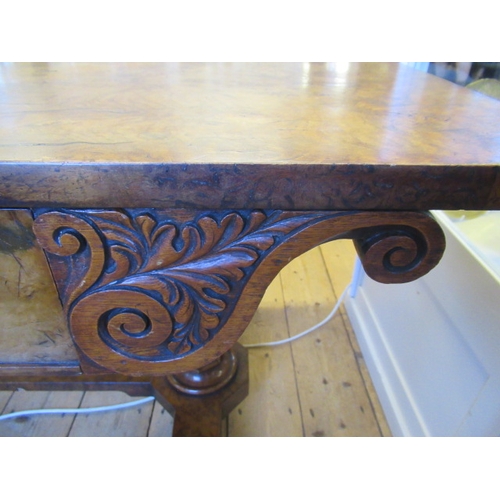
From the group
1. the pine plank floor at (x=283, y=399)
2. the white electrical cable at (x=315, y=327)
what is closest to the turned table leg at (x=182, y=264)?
the pine plank floor at (x=283, y=399)

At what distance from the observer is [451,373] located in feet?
2.03

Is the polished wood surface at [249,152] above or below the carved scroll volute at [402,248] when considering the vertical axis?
above

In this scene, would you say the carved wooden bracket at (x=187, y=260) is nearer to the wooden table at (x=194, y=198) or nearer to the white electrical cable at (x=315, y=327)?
the wooden table at (x=194, y=198)

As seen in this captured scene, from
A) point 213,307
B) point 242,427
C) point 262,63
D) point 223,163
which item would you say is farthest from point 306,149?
point 242,427

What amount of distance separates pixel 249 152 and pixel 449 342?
524 mm

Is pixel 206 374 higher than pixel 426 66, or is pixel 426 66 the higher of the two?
pixel 426 66

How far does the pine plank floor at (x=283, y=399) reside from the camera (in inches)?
31.2

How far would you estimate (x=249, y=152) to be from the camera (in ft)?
1.01

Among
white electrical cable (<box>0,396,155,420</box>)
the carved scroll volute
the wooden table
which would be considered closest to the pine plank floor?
white electrical cable (<box>0,396,155,420</box>)

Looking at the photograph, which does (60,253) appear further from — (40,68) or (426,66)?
(426,66)

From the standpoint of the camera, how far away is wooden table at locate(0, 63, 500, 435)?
0.98ft

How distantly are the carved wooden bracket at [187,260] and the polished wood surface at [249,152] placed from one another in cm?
2

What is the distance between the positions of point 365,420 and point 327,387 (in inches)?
4.3

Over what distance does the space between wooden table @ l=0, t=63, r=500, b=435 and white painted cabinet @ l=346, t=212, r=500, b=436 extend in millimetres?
252
